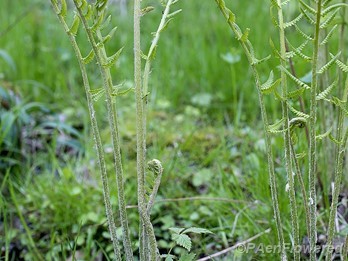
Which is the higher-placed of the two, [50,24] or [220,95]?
[50,24]

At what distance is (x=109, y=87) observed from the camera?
3.85 feet

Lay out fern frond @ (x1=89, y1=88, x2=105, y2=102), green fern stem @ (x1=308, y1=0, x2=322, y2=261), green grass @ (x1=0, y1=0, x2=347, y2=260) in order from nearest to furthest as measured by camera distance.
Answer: green fern stem @ (x1=308, y1=0, x2=322, y2=261)
fern frond @ (x1=89, y1=88, x2=105, y2=102)
green grass @ (x1=0, y1=0, x2=347, y2=260)

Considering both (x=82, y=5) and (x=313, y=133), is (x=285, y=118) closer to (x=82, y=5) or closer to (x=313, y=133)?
(x=313, y=133)

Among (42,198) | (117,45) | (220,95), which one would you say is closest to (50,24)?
(117,45)

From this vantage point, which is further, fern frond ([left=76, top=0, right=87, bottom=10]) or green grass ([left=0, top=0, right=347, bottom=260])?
green grass ([left=0, top=0, right=347, bottom=260])

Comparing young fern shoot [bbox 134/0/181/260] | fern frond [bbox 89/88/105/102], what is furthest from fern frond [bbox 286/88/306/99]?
fern frond [bbox 89/88/105/102]

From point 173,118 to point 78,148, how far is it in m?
0.55

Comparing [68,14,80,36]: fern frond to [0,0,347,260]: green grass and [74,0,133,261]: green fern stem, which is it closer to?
[74,0,133,261]: green fern stem

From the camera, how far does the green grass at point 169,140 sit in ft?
6.39

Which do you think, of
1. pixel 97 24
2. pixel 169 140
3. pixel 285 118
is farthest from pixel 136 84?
pixel 169 140

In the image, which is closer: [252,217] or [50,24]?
[252,217]

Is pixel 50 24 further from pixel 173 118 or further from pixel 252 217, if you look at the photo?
pixel 252 217

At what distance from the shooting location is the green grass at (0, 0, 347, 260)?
195 cm

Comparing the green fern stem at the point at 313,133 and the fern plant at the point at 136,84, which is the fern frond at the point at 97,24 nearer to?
the fern plant at the point at 136,84
